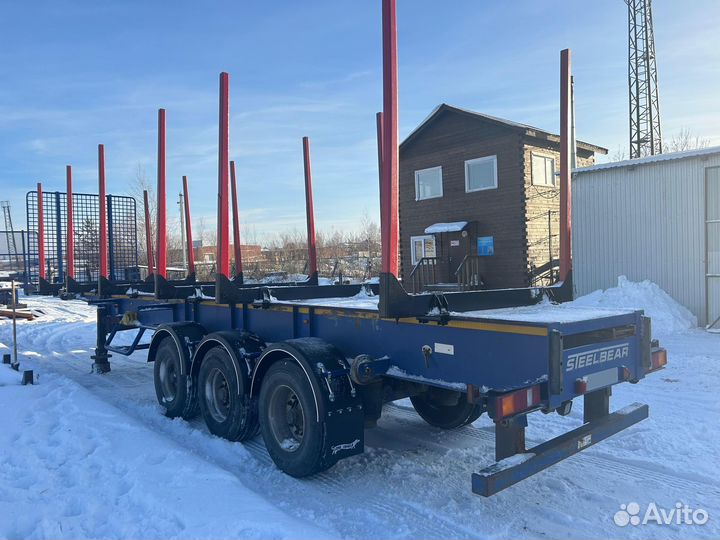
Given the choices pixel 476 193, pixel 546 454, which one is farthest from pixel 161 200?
pixel 476 193

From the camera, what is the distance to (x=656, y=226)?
46.9ft

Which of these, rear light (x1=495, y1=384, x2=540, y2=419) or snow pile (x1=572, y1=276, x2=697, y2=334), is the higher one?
rear light (x1=495, y1=384, x2=540, y2=419)

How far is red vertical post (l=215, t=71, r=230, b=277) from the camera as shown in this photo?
5621 mm

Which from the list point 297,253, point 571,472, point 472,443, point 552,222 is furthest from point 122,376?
point 297,253

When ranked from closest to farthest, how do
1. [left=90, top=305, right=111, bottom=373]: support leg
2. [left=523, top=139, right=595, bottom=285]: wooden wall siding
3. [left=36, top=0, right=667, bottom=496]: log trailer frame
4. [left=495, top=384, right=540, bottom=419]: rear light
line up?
[left=495, top=384, right=540, bottom=419]: rear light, [left=36, top=0, right=667, bottom=496]: log trailer frame, [left=90, top=305, right=111, bottom=373]: support leg, [left=523, top=139, right=595, bottom=285]: wooden wall siding

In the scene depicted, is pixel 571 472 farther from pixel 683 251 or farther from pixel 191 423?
pixel 683 251

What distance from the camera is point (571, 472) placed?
4707mm

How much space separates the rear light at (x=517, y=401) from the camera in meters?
3.32

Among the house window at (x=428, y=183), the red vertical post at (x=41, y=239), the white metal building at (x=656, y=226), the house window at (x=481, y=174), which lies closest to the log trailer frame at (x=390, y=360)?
the red vertical post at (x=41, y=239)

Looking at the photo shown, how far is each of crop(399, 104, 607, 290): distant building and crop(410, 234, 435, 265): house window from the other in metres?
0.04

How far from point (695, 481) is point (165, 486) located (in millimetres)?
4065

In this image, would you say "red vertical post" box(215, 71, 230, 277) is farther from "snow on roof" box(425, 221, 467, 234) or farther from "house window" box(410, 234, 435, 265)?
"house window" box(410, 234, 435, 265)

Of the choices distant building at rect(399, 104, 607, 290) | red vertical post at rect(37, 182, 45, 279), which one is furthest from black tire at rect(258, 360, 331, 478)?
distant building at rect(399, 104, 607, 290)

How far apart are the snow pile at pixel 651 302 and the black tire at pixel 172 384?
9317mm
